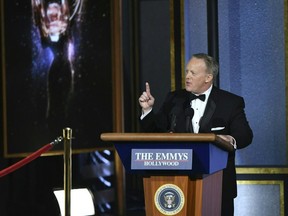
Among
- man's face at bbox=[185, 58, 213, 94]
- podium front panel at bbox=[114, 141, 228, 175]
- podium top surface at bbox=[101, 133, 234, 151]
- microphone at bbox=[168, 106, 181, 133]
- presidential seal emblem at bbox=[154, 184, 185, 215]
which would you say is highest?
man's face at bbox=[185, 58, 213, 94]

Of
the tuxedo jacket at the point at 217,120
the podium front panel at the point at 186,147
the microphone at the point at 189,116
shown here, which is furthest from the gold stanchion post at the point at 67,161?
the podium front panel at the point at 186,147

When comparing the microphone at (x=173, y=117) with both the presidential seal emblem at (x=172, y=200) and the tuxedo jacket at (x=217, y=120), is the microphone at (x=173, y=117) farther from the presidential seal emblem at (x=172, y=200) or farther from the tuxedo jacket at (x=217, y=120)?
the presidential seal emblem at (x=172, y=200)

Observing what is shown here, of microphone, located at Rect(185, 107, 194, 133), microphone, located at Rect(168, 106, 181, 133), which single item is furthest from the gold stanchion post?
microphone, located at Rect(185, 107, 194, 133)

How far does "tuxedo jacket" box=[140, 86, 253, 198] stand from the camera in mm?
5004

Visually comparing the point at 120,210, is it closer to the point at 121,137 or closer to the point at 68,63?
the point at 68,63

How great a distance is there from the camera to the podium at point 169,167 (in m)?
4.12

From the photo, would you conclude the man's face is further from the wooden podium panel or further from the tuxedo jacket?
the wooden podium panel

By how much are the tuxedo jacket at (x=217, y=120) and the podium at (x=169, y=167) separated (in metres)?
0.73

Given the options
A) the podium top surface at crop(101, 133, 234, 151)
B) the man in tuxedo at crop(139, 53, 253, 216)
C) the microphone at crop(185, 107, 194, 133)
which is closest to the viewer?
the podium top surface at crop(101, 133, 234, 151)

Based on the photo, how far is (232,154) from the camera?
5.20 metres

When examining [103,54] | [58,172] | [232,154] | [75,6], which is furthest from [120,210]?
[232,154]

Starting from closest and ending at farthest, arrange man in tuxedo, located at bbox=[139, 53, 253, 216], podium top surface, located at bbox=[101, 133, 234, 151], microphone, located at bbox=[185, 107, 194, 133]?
podium top surface, located at bbox=[101, 133, 234, 151] → microphone, located at bbox=[185, 107, 194, 133] → man in tuxedo, located at bbox=[139, 53, 253, 216]

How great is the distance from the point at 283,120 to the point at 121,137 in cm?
318

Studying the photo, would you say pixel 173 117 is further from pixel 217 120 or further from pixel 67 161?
pixel 67 161
